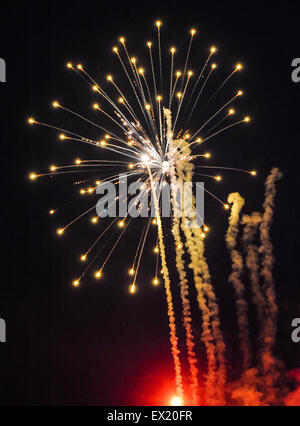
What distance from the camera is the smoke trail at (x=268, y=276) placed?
1320cm

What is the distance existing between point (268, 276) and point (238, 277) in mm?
1088

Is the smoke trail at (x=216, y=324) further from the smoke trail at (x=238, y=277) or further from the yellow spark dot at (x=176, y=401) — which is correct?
the yellow spark dot at (x=176, y=401)

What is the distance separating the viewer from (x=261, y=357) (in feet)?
44.8

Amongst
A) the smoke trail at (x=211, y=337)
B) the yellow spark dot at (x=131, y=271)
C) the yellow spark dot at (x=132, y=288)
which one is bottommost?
the smoke trail at (x=211, y=337)

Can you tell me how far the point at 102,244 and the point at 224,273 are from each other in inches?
278

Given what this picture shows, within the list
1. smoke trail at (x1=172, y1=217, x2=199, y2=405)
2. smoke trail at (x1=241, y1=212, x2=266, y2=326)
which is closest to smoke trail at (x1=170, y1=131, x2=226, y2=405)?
smoke trail at (x1=172, y1=217, x2=199, y2=405)

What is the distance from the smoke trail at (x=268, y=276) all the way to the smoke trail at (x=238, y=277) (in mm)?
695

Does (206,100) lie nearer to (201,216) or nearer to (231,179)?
(231,179)

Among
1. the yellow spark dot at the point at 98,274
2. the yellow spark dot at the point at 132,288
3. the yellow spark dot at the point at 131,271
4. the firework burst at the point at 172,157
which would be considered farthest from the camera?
the yellow spark dot at the point at 98,274

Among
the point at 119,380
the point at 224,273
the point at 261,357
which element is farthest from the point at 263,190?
the point at 119,380

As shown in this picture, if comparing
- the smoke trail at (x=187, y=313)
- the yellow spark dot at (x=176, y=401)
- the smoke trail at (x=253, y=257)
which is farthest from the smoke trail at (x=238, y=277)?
the yellow spark dot at (x=176, y=401)

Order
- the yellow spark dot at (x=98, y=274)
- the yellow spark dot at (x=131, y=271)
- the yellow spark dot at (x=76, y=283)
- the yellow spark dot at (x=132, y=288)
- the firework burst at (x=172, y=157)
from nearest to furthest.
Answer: the firework burst at (x=172, y=157)
the yellow spark dot at (x=131, y=271)
the yellow spark dot at (x=132, y=288)
the yellow spark dot at (x=98, y=274)
the yellow spark dot at (x=76, y=283)

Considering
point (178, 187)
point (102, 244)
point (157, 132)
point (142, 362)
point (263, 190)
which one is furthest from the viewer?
point (102, 244)

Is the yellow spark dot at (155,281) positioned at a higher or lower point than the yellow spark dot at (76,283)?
lower
